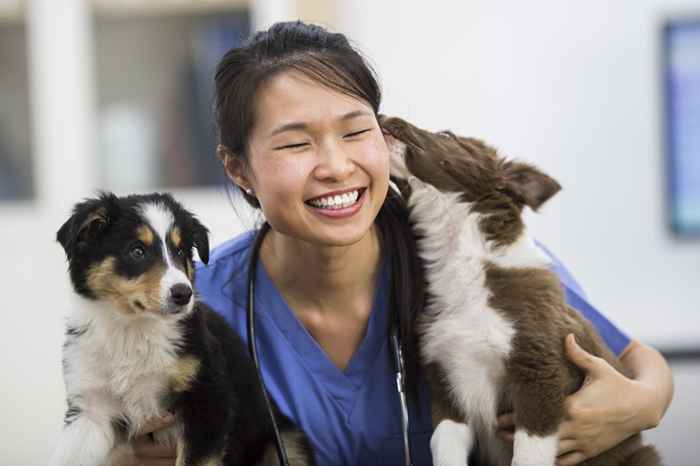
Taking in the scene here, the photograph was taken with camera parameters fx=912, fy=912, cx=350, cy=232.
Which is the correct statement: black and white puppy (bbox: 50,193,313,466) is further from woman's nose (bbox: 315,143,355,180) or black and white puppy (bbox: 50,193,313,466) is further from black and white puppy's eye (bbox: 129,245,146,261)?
woman's nose (bbox: 315,143,355,180)

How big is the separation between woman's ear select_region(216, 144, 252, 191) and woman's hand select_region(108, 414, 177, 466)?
0.52m

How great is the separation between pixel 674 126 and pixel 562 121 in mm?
571

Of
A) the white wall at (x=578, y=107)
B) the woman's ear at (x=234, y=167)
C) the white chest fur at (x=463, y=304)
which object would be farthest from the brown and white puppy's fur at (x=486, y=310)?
the white wall at (x=578, y=107)

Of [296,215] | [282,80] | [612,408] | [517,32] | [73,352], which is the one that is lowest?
[612,408]

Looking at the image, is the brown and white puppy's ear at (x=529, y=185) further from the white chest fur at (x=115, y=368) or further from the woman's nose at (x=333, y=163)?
the white chest fur at (x=115, y=368)

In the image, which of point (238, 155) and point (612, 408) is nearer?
point (612, 408)

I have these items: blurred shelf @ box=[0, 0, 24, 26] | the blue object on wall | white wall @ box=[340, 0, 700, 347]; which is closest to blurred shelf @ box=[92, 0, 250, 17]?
Result: blurred shelf @ box=[0, 0, 24, 26]

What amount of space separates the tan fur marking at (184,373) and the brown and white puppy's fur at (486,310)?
476mm

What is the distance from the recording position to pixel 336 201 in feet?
Result: 5.82

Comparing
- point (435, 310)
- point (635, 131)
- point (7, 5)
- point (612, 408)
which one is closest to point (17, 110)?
point (7, 5)

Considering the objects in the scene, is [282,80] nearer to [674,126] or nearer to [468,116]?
[468,116]

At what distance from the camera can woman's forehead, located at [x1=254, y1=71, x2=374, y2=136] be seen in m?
1.73

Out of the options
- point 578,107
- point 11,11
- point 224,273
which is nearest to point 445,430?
point 224,273

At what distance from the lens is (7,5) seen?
4.55 metres
